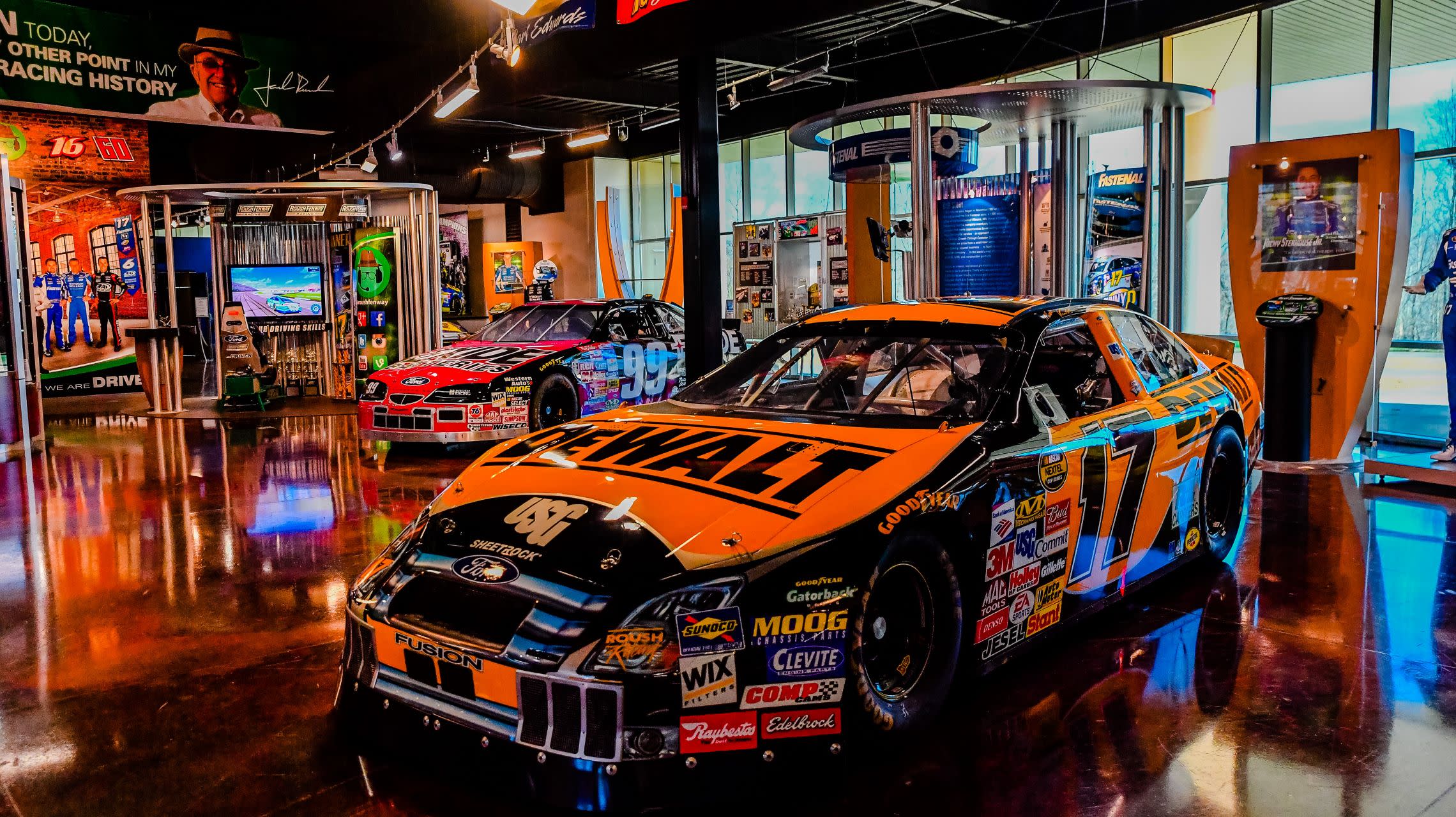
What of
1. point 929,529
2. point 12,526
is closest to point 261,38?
point 12,526

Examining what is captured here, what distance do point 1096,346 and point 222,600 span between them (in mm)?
4114

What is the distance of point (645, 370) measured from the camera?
10.2m

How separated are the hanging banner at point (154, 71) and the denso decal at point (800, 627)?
571 inches

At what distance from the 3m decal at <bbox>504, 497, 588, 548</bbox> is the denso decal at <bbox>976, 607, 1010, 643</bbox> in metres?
1.33

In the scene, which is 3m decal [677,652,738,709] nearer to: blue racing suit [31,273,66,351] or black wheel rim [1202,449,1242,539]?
black wheel rim [1202,449,1242,539]

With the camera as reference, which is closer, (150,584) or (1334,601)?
(1334,601)

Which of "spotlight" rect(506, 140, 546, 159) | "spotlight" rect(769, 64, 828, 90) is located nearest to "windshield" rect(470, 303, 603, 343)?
"spotlight" rect(769, 64, 828, 90)

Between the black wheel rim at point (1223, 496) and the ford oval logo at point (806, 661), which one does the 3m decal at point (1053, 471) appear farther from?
the black wheel rim at point (1223, 496)

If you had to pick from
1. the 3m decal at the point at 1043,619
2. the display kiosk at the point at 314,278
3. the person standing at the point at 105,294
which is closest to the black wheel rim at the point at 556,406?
the display kiosk at the point at 314,278

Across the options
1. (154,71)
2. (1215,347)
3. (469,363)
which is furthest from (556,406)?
(154,71)

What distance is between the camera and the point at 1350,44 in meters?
11.0

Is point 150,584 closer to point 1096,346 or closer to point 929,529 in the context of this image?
point 929,529

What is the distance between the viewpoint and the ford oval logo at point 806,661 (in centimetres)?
273

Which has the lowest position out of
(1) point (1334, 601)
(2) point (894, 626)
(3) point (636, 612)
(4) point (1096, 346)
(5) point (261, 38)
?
(1) point (1334, 601)
